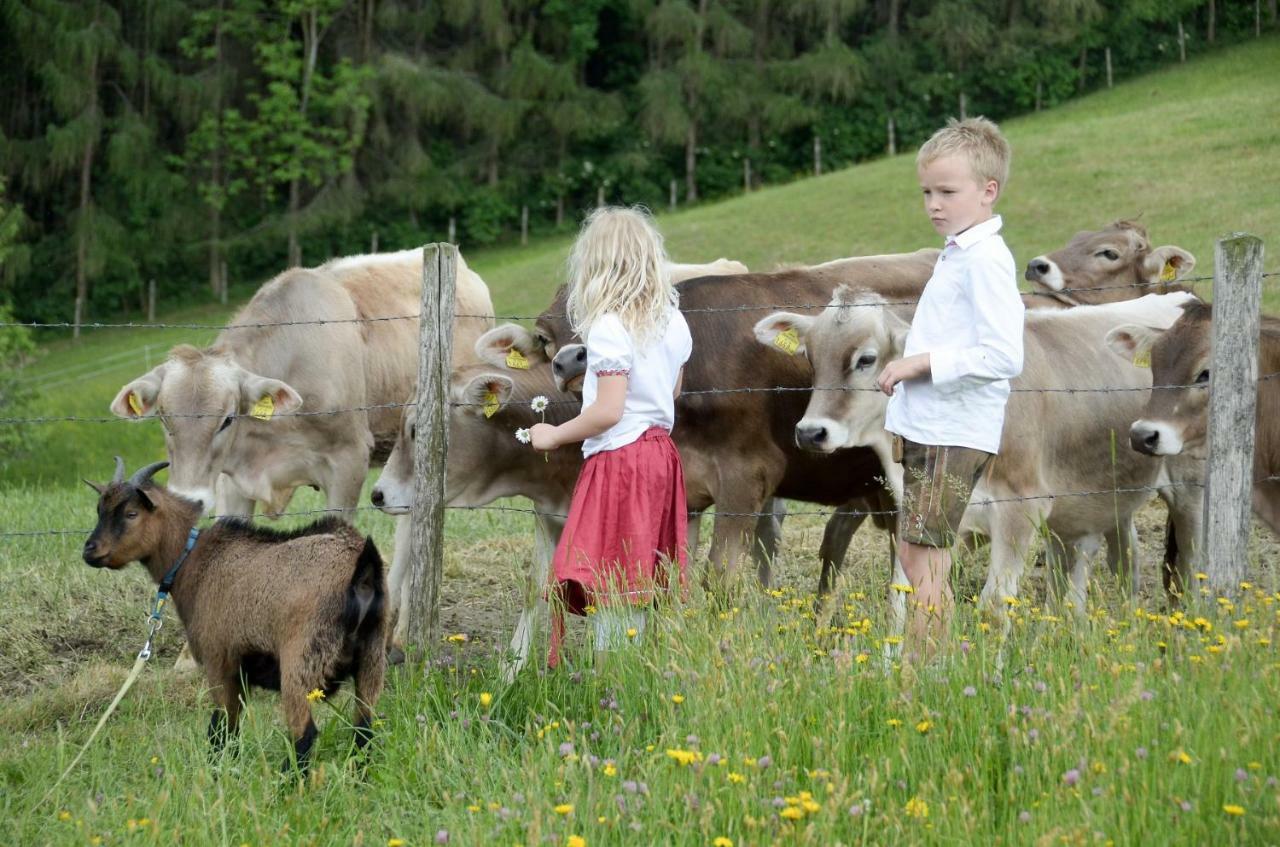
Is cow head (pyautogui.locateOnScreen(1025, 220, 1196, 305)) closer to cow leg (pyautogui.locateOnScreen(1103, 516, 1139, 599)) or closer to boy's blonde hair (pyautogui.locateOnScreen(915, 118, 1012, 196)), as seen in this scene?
cow leg (pyautogui.locateOnScreen(1103, 516, 1139, 599))

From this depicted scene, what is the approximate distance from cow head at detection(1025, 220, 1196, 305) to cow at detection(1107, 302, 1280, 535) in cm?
→ 265

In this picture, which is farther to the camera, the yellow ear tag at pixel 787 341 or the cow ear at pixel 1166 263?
the cow ear at pixel 1166 263

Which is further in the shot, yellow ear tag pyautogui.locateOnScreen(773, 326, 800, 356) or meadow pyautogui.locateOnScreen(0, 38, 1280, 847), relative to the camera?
yellow ear tag pyautogui.locateOnScreen(773, 326, 800, 356)

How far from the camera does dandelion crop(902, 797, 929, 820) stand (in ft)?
11.8

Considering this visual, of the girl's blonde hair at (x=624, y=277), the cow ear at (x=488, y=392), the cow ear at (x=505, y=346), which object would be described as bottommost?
the cow ear at (x=488, y=392)

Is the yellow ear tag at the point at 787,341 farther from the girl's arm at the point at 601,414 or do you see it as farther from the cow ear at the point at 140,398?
the cow ear at the point at 140,398

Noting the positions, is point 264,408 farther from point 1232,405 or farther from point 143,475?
point 1232,405

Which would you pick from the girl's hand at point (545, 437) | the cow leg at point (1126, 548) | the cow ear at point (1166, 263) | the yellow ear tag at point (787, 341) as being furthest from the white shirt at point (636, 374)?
the cow ear at point (1166, 263)

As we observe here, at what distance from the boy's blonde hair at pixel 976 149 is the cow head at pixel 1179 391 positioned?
5.46ft

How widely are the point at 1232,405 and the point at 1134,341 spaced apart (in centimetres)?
153

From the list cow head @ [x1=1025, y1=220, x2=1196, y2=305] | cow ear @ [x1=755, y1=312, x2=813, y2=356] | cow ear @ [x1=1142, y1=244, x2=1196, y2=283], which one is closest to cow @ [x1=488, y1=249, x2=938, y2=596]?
cow ear @ [x1=755, y1=312, x2=813, y2=356]

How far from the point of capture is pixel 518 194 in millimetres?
42906

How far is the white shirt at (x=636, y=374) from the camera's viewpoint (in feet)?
17.3

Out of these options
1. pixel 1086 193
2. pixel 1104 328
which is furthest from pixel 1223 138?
pixel 1104 328
